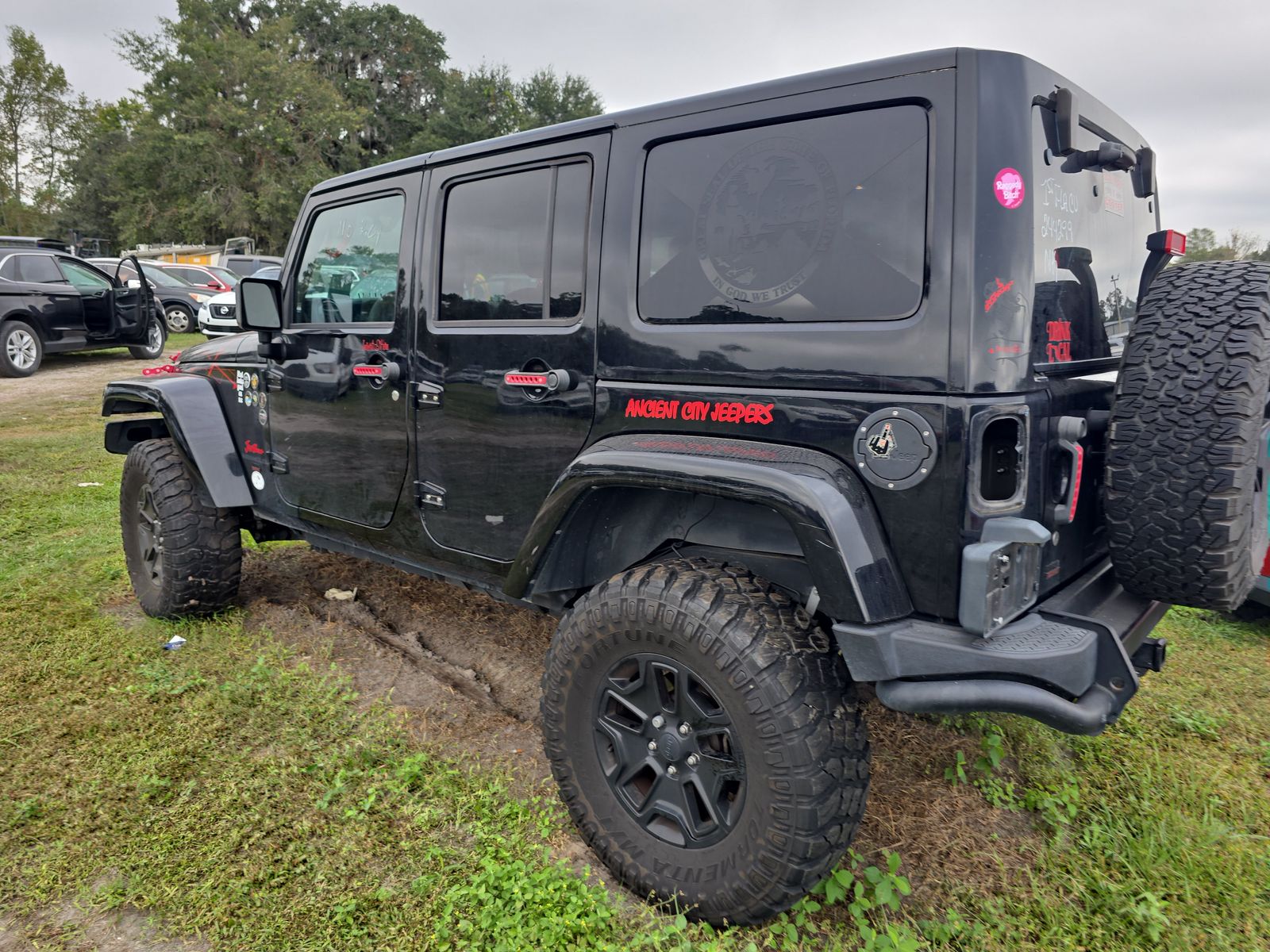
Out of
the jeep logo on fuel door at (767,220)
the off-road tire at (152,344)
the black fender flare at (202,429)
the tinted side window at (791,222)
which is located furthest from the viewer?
the off-road tire at (152,344)

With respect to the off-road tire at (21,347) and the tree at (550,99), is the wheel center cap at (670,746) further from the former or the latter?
the tree at (550,99)

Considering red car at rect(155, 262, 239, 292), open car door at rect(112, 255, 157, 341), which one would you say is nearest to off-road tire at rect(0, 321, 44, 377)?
open car door at rect(112, 255, 157, 341)

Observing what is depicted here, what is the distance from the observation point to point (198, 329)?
1598 centimetres

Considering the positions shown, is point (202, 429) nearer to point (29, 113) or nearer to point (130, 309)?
point (130, 309)

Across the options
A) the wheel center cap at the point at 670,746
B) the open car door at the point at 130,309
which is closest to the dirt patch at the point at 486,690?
the wheel center cap at the point at 670,746

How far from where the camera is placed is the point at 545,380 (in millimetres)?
2469

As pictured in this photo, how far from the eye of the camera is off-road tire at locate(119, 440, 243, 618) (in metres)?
3.75

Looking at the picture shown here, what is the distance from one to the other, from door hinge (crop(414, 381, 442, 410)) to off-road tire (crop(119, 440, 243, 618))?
1.55m

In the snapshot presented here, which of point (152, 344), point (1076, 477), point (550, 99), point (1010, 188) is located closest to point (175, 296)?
point (152, 344)

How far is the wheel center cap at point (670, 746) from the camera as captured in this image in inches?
82.4

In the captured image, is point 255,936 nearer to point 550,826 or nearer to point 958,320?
point 550,826

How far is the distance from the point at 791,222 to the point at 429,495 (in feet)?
5.25

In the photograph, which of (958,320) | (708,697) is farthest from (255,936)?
(958,320)

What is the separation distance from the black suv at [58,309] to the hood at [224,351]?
367 inches
